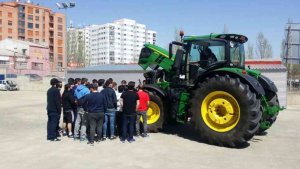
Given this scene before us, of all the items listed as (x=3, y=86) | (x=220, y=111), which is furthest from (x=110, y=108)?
(x=3, y=86)

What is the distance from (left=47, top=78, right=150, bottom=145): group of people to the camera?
8930 millimetres

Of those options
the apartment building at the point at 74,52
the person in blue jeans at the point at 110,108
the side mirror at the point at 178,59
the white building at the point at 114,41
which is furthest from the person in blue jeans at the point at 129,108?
the white building at the point at 114,41

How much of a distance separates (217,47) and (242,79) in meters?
1.46

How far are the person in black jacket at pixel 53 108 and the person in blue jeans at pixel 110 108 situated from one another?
4.34 ft

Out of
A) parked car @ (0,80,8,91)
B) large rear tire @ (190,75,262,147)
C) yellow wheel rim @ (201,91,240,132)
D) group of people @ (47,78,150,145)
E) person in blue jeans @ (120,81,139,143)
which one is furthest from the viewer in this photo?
parked car @ (0,80,8,91)

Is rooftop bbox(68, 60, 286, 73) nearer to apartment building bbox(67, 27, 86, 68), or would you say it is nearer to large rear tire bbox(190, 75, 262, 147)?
large rear tire bbox(190, 75, 262, 147)

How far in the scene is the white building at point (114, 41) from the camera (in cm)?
14984

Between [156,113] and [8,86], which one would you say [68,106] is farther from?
[8,86]

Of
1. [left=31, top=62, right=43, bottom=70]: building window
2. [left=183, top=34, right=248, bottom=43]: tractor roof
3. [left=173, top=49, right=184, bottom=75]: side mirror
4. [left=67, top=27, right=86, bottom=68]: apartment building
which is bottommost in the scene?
[left=173, top=49, right=184, bottom=75]: side mirror

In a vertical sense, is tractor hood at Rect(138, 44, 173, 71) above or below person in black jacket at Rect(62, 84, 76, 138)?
above

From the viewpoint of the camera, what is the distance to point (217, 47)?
962cm

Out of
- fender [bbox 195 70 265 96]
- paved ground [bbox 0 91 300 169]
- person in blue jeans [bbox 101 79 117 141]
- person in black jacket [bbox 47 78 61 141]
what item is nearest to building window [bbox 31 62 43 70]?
paved ground [bbox 0 91 300 169]

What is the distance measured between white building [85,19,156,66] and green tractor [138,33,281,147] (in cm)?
13660

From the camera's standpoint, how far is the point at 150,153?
7824 millimetres
